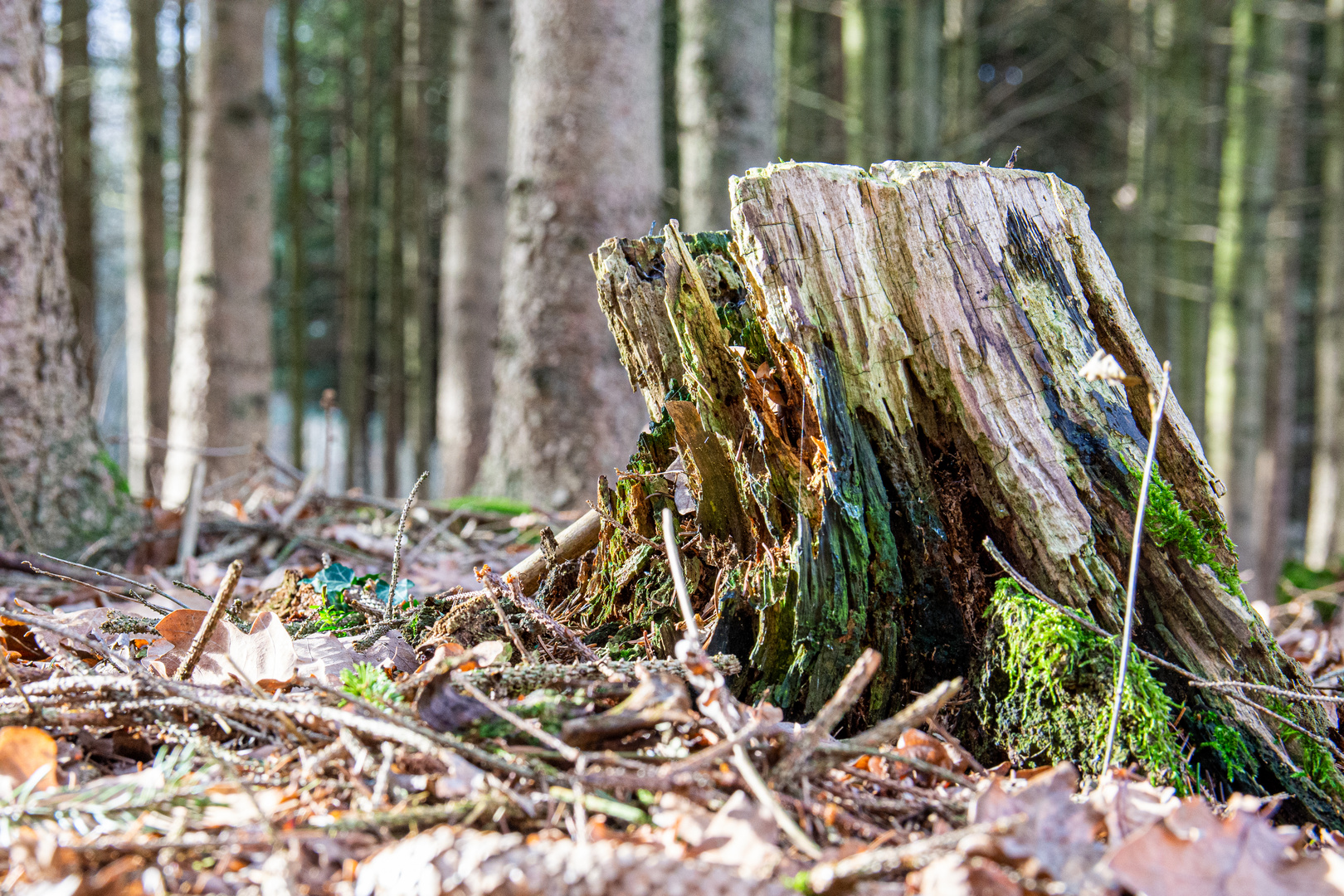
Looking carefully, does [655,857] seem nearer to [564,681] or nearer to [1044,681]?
[564,681]

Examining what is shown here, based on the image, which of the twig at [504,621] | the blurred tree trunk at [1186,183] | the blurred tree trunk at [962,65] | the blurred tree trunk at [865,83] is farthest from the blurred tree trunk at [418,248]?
the twig at [504,621]

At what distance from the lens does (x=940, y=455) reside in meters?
1.58

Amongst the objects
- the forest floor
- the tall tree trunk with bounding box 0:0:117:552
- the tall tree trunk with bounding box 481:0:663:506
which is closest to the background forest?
the tall tree trunk with bounding box 481:0:663:506

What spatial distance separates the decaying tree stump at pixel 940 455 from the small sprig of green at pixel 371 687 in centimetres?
52

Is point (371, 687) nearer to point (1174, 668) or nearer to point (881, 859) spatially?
point (881, 859)

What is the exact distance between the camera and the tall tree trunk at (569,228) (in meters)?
4.57

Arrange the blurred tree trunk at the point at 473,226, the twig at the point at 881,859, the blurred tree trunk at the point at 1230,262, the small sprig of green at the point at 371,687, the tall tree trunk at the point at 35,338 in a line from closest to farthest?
the twig at the point at 881,859 → the small sprig of green at the point at 371,687 → the tall tree trunk at the point at 35,338 → the blurred tree trunk at the point at 473,226 → the blurred tree trunk at the point at 1230,262

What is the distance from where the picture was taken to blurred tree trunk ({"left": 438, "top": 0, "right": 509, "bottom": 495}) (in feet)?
24.2

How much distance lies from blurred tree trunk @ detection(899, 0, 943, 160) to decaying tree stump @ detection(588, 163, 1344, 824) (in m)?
7.04

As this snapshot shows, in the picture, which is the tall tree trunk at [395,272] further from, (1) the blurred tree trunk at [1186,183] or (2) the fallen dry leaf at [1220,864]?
(2) the fallen dry leaf at [1220,864]

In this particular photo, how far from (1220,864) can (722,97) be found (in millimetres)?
5778

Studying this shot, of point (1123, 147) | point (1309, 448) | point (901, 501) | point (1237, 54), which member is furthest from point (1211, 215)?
point (901, 501)

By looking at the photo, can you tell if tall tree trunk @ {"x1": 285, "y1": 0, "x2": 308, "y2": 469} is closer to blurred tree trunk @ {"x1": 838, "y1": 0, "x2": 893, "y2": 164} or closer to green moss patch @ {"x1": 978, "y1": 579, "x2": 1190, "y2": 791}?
blurred tree trunk @ {"x1": 838, "y1": 0, "x2": 893, "y2": 164}

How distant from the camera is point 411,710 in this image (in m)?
1.21
